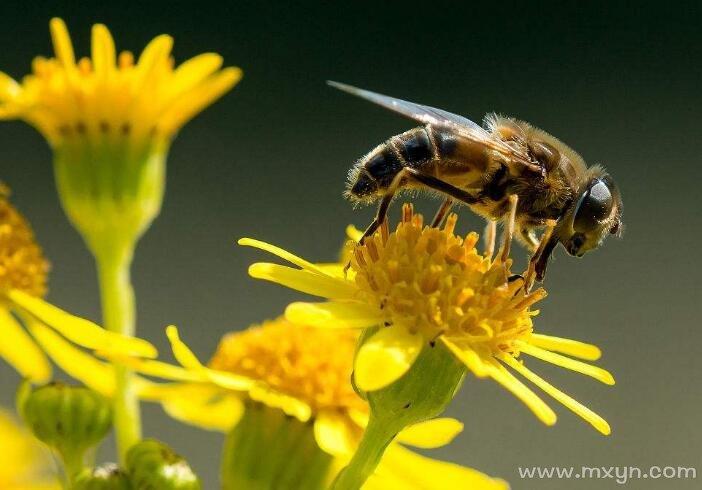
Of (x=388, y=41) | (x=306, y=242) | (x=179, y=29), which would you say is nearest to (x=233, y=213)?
(x=306, y=242)

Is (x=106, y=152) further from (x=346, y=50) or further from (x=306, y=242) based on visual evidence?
(x=346, y=50)

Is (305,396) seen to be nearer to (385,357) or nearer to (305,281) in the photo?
(305,281)

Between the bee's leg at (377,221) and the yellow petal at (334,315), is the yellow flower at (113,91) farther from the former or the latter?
the yellow petal at (334,315)

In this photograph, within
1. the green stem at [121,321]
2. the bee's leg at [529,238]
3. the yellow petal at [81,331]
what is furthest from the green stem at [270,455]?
the bee's leg at [529,238]

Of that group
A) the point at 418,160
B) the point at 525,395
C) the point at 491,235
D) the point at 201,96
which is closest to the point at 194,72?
the point at 201,96

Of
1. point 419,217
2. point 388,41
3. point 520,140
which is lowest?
point 419,217

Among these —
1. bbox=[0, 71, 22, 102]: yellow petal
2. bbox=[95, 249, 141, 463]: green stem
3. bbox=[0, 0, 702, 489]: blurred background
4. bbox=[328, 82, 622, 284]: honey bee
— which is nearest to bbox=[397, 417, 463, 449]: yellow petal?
bbox=[328, 82, 622, 284]: honey bee

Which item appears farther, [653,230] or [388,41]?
[388,41]
